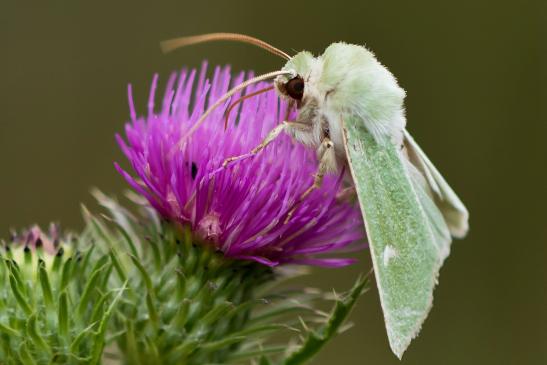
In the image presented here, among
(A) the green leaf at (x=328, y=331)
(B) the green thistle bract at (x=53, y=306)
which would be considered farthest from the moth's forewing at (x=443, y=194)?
(B) the green thistle bract at (x=53, y=306)

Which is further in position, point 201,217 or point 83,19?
point 83,19

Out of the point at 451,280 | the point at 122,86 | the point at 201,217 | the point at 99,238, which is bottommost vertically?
the point at 451,280

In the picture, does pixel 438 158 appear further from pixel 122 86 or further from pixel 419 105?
pixel 122 86

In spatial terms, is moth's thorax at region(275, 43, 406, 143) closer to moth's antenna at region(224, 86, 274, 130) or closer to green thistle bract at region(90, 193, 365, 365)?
moth's antenna at region(224, 86, 274, 130)

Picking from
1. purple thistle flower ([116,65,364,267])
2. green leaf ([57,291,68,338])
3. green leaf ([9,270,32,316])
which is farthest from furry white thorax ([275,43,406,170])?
green leaf ([9,270,32,316])

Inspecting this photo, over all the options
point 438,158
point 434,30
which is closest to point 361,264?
point 438,158

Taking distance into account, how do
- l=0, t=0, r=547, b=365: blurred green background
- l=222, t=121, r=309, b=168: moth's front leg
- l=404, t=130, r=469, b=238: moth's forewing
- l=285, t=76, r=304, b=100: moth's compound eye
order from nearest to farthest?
l=222, t=121, r=309, b=168: moth's front leg, l=285, t=76, r=304, b=100: moth's compound eye, l=404, t=130, r=469, b=238: moth's forewing, l=0, t=0, r=547, b=365: blurred green background

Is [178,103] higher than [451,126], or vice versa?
[178,103]
